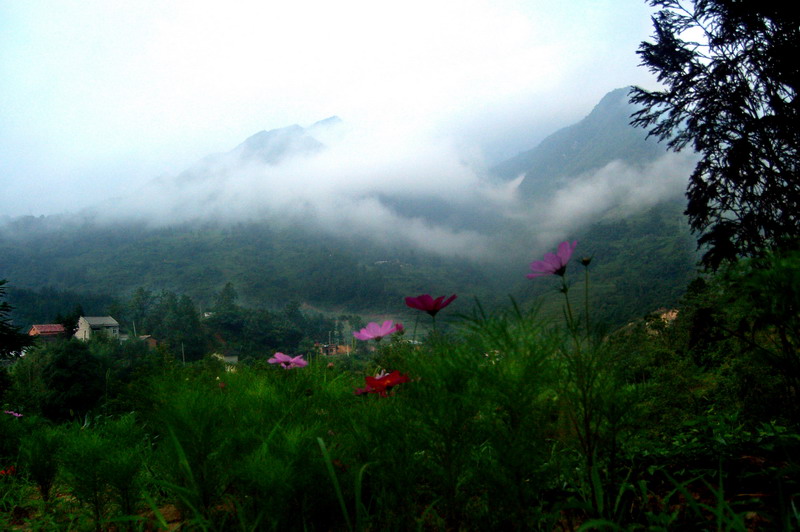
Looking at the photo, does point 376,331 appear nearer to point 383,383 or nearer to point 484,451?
point 383,383

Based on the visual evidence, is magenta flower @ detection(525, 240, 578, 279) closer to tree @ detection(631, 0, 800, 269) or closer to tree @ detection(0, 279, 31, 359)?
tree @ detection(0, 279, 31, 359)

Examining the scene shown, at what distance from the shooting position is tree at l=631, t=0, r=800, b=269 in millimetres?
8531

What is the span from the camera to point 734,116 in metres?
9.35

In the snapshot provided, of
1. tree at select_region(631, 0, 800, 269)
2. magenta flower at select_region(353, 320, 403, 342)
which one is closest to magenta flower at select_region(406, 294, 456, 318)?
magenta flower at select_region(353, 320, 403, 342)

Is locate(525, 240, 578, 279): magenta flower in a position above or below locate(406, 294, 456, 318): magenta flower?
above

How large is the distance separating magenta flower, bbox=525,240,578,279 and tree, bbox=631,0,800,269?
848 centimetres

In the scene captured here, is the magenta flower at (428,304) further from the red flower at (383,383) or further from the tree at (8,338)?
the tree at (8,338)

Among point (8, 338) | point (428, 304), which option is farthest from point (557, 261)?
point (8, 338)

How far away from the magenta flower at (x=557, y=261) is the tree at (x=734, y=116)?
334 inches

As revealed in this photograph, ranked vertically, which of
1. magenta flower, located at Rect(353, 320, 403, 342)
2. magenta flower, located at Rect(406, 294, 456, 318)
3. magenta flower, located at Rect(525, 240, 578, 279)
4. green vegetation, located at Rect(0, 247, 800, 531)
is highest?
magenta flower, located at Rect(525, 240, 578, 279)

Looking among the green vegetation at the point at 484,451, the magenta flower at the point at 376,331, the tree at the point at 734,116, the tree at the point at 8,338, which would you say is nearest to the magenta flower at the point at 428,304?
the green vegetation at the point at 484,451

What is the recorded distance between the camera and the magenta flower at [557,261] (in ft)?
4.08

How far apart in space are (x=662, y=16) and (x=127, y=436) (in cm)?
1227

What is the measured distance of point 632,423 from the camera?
4.28 ft
